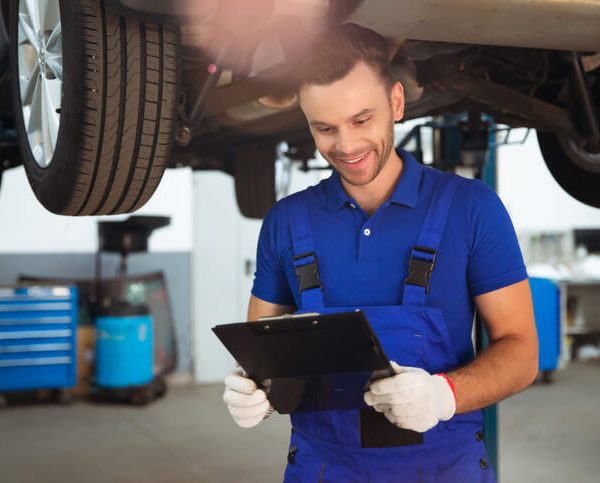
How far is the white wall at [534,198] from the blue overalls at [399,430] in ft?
19.9

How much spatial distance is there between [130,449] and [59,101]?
283 cm

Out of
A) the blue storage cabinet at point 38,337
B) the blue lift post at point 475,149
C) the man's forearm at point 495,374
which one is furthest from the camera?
the blue storage cabinet at point 38,337

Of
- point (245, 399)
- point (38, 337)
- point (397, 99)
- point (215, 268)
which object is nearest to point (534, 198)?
point (215, 268)

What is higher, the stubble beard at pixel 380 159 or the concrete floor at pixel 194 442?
the stubble beard at pixel 380 159

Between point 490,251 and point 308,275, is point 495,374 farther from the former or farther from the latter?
point 308,275

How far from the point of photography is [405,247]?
131cm

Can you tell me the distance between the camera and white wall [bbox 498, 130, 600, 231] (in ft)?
23.3

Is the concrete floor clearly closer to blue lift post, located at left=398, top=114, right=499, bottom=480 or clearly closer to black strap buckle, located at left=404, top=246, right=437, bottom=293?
blue lift post, located at left=398, top=114, right=499, bottom=480

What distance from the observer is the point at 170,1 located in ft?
4.51

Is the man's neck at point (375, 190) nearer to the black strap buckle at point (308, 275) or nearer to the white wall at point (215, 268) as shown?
the black strap buckle at point (308, 275)

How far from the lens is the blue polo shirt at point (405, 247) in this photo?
1.27 metres

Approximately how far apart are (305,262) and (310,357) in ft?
0.80

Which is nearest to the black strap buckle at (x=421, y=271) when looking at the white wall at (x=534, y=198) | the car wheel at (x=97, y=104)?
the car wheel at (x=97, y=104)

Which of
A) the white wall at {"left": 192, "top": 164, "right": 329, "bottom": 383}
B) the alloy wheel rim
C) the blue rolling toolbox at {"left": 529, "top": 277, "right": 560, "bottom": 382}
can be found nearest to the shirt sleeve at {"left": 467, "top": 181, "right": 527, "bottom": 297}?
the alloy wheel rim
